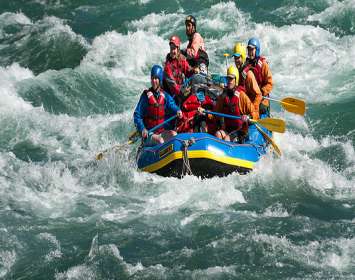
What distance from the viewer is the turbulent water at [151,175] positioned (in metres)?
9.30

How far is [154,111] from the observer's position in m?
12.1

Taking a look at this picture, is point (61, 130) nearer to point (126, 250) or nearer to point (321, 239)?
point (126, 250)

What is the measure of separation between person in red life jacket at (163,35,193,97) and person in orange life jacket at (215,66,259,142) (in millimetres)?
1212

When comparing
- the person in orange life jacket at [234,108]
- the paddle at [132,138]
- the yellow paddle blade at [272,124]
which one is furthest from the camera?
the paddle at [132,138]

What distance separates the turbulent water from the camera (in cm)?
930

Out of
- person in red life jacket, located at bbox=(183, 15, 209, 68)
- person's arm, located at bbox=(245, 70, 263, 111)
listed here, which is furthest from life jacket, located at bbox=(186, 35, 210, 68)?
person's arm, located at bbox=(245, 70, 263, 111)

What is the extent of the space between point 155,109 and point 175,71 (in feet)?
4.29

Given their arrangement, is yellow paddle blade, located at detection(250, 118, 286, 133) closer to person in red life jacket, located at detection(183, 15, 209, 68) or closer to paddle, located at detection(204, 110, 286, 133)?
paddle, located at detection(204, 110, 286, 133)

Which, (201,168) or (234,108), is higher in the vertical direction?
(234,108)

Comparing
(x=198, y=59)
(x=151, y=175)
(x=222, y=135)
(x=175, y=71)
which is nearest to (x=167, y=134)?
(x=151, y=175)

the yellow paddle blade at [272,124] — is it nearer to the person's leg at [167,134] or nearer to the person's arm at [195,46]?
the person's leg at [167,134]

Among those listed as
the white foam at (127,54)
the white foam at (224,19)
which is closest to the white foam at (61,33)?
the white foam at (127,54)

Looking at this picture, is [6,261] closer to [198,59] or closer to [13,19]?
[198,59]

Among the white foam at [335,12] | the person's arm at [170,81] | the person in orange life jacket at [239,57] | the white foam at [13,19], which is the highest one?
the person in orange life jacket at [239,57]
